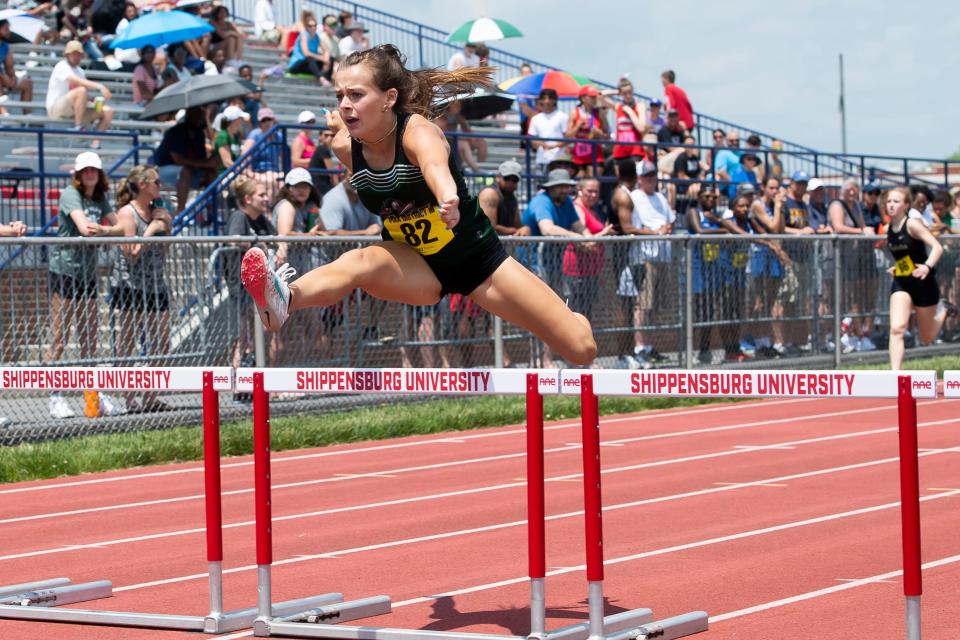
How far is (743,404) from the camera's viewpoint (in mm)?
17297

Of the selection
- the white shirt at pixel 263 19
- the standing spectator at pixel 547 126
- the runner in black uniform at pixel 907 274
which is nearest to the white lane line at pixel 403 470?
the runner in black uniform at pixel 907 274

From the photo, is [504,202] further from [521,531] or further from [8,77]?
[8,77]

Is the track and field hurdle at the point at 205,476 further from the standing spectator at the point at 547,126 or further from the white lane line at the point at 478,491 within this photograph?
the standing spectator at the point at 547,126

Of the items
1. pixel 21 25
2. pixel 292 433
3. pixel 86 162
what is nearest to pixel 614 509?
pixel 292 433

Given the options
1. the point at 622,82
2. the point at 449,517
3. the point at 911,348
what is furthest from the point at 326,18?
the point at 449,517

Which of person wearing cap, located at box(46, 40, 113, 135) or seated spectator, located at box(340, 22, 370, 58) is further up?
seated spectator, located at box(340, 22, 370, 58)

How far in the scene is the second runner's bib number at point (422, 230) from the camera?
693cm

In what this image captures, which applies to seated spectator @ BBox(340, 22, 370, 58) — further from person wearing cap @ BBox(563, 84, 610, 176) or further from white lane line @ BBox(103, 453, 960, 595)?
white lane line @ BBox(103, 453, 960, 595)

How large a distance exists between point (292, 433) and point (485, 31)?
1565cm

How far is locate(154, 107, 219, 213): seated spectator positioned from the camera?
18.5m

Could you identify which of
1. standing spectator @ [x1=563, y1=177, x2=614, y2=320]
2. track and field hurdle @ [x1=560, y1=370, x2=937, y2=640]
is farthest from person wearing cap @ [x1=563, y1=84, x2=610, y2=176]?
track and field hurdle @ [x1=560, y1=370, x2=937, y2=640]

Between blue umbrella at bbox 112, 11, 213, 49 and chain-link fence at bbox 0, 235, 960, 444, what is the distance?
369 inches

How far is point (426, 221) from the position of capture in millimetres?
6945

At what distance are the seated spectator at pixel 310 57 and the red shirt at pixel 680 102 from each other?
20.5 ft
